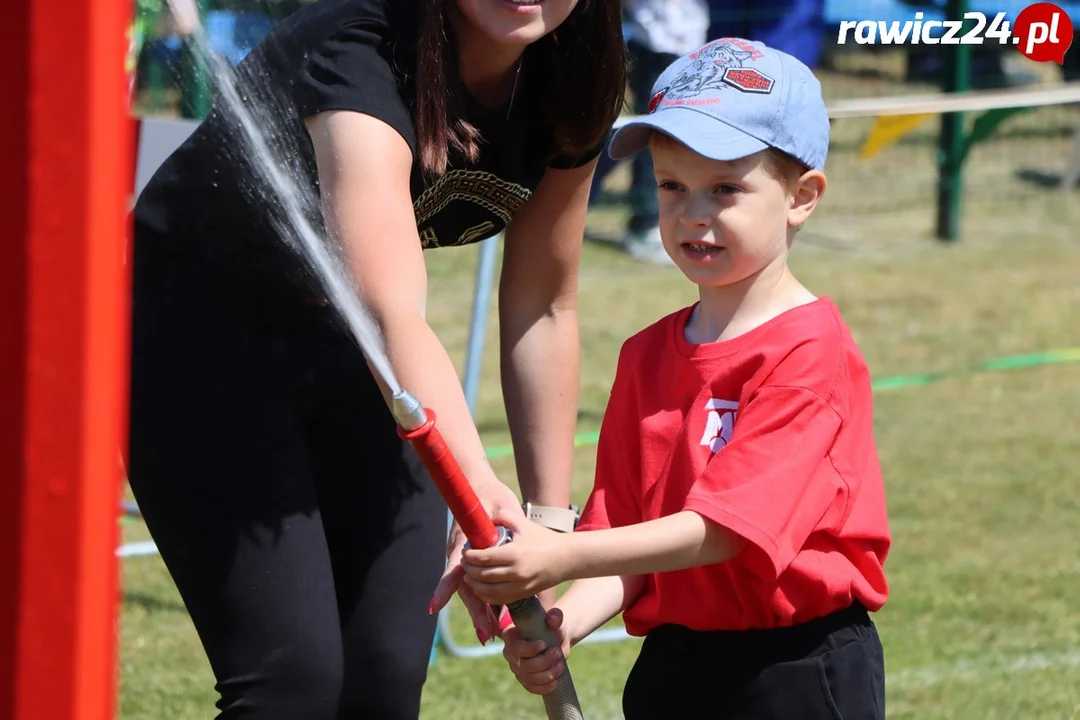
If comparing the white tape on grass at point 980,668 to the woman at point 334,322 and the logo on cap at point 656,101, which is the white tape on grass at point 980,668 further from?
the logo on cap at point 656,101

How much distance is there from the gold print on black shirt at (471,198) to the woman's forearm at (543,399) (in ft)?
0.74

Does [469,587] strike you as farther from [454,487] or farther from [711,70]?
[711,70]

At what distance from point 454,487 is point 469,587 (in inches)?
11.7

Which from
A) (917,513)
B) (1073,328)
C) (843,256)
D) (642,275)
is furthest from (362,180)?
(843,256)

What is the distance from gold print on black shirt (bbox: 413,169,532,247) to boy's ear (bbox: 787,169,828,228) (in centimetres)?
52

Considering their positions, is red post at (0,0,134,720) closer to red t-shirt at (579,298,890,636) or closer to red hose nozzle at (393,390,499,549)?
red hose nozzle at (393,390,499,549)

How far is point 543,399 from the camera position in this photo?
9.39 ft

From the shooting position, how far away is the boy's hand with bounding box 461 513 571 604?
83.5 inches

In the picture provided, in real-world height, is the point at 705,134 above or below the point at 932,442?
above

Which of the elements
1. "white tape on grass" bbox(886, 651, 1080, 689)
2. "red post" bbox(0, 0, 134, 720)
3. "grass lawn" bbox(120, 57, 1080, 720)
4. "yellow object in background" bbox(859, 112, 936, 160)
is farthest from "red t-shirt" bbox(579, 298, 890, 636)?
"yellow object in background" bbox(859, 112, 936, 160)

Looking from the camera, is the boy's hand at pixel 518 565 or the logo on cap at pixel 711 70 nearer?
the boy's hand at pixel 518 565

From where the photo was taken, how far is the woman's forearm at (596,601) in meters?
2.45

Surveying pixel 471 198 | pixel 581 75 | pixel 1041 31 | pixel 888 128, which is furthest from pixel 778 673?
pixel 1041 31

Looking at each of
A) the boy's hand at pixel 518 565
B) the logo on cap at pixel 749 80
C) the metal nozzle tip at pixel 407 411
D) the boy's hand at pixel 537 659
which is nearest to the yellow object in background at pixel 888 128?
the logo on cap at pixel 749 80
